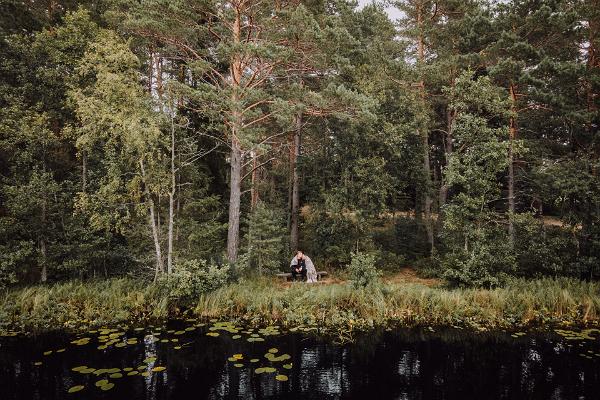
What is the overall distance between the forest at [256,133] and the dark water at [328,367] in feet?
9.99

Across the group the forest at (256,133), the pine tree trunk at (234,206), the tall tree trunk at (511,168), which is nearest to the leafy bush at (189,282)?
the forest at (256,133)

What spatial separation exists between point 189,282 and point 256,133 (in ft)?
17.3

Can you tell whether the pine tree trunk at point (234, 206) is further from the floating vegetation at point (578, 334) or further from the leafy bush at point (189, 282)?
the floating vegetation at point (578, 334)

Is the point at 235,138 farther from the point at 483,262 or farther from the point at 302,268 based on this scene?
the point at 483,262

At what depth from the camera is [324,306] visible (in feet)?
33.0

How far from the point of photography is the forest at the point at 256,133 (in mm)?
10969

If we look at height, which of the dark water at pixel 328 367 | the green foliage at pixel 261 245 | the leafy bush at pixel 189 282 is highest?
the green foliage at pixel 261 245

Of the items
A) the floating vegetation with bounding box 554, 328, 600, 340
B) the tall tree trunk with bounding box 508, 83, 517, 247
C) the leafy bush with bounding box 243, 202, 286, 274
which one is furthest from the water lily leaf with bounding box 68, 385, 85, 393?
the tall tree trunk with bounding box 508, 83, 517, 247

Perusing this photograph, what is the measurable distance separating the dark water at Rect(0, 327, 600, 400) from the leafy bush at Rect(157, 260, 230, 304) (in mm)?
1694

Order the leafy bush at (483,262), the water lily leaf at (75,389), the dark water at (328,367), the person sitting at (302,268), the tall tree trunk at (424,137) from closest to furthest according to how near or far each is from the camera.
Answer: the water lily leaf at (75,389)
the dark water at (328,367)
the leafy bush at (483,262)
the person sitting at (302,268)
the tall tree trunk at (424,137)

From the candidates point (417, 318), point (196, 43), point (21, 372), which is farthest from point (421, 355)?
point (196, 43)

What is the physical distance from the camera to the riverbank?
9.46m

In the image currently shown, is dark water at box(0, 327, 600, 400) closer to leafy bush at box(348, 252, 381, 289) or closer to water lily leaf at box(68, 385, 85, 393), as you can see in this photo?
water lily leaf at box(68, 385, 85, 393)

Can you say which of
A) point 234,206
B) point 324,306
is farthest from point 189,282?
point 324,306
